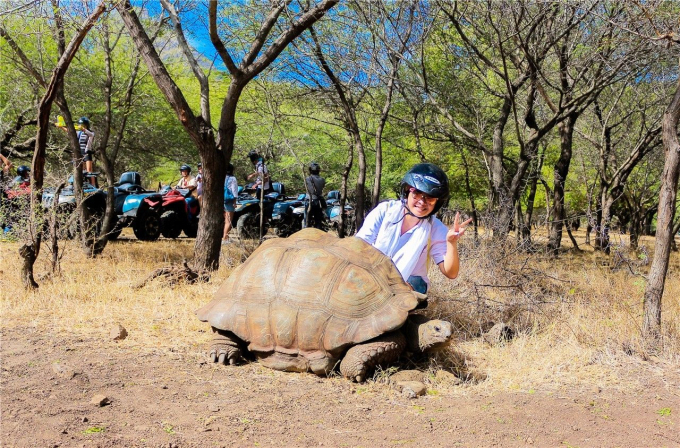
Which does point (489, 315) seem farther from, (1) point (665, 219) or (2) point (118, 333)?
(2) point (118, 333)

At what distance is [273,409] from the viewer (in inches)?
145

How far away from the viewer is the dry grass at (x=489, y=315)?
4.69m

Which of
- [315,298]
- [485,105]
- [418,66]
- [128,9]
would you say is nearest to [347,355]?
[315,298]

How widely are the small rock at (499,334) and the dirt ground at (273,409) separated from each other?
106cm

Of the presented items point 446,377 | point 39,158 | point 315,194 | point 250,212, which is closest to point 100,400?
point 446,377

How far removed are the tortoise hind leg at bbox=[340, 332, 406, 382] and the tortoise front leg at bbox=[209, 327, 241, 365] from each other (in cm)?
91

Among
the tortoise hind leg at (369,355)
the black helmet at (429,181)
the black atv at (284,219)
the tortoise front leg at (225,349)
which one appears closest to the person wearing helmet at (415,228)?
the black helmet at (429,181)

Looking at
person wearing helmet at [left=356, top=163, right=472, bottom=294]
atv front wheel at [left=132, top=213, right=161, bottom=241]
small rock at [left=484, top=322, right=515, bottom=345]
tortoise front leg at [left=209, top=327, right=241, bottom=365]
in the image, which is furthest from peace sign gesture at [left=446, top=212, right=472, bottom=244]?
atv front wheel at [left=132, top=213, right=161, bottom=241]

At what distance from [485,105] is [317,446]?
12.0 metres

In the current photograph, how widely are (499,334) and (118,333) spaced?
11.6 feet

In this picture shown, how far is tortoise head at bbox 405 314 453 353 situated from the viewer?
402 cm

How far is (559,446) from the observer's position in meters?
3.31

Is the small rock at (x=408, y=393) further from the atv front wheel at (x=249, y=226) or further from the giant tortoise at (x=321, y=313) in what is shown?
the atv front wheel at (x=249, y=226)

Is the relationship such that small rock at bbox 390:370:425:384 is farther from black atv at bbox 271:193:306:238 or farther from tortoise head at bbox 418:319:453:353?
black atv at bbox 271:193:306:238
